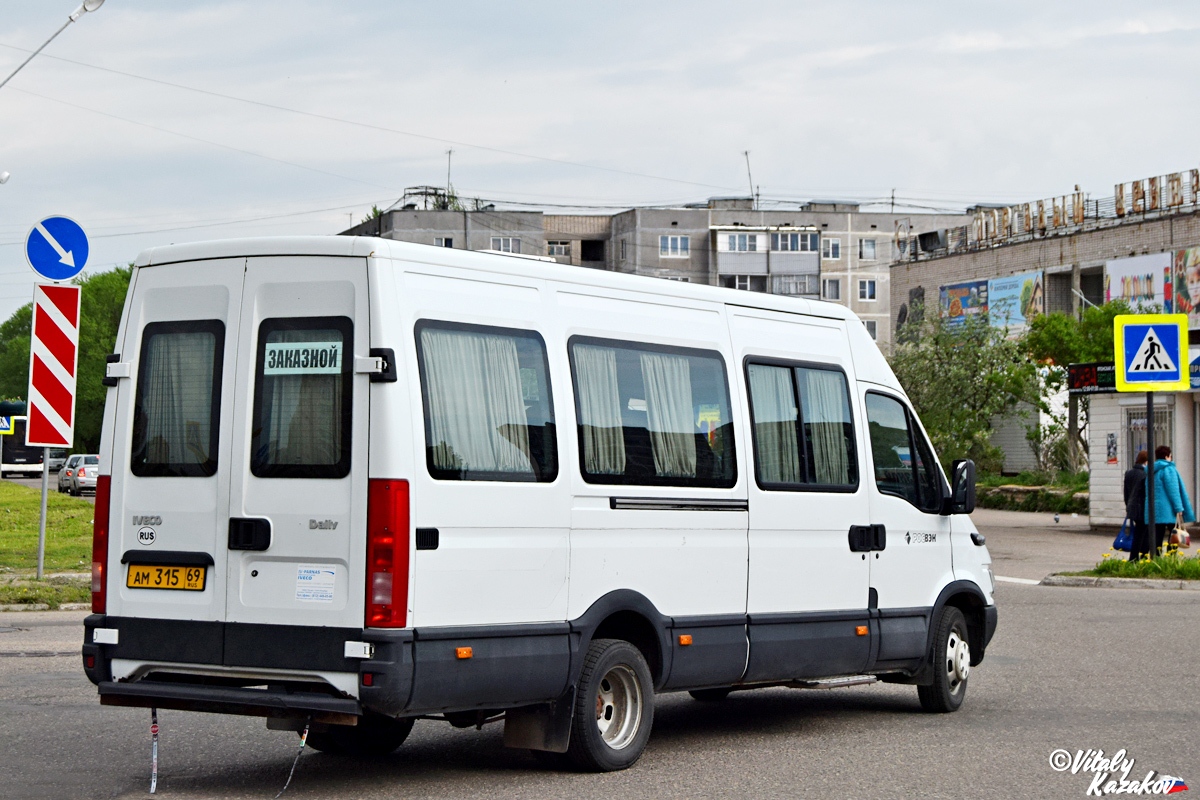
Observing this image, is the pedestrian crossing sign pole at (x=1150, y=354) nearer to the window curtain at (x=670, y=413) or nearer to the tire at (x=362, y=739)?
the window curtain at (x=670, y=413)

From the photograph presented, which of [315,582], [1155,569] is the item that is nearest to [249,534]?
[315,582]

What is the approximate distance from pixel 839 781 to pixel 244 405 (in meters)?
3.38

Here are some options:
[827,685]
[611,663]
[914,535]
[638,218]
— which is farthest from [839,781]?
[638,218]

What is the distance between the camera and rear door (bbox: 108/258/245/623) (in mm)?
7590

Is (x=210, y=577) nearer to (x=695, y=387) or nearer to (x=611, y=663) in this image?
(x=611, y=663)

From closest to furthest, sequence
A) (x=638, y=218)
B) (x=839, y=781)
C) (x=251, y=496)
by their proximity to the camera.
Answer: (x=251, y=496) → (x=839, y=781) → (x=638, y=218)

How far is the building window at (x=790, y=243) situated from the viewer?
116812 mm

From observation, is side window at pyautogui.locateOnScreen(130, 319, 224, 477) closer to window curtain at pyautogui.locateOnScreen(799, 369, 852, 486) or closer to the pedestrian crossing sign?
window curtain at pyautogui.locateOnScreen(799, 369, 852, 486)

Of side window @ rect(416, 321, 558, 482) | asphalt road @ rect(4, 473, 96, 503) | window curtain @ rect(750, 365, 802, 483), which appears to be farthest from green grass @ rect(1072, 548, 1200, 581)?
asphalt road @ rect(4, 473, 96, 503)

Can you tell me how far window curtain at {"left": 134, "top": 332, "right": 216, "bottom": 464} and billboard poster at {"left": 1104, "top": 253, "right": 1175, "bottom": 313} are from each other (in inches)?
2346

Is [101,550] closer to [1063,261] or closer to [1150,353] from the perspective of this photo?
[1150,353]

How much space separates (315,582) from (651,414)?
7.32ft

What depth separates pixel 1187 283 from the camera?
62.3m

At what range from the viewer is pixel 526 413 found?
313 inches
